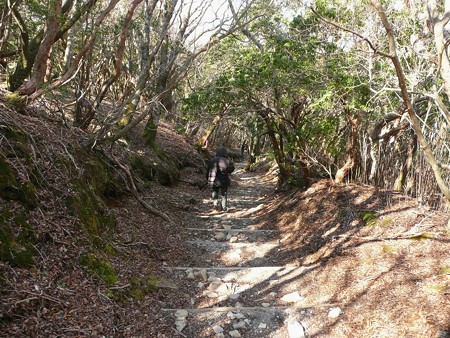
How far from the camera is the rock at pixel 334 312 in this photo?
170 inches

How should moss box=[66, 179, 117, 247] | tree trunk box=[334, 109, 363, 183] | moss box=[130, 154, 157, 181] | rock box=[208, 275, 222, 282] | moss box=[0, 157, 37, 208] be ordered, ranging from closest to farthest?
1. moss box=[0, 157, 37, 208]
2. moss box=[66, 179, 117, 247]
3. rock box=[208, 275, 222, 282]
4. tree trunk box=[334, 109, 363, 183]
5. moss box=[130, 154, 157, 181]

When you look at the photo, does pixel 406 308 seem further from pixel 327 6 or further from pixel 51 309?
pixel 327 6

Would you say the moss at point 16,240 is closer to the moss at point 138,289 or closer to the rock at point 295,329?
the moss at point 138,289

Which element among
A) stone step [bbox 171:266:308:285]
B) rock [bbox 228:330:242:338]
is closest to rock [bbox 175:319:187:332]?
rock [bbox 228:330:242:338]

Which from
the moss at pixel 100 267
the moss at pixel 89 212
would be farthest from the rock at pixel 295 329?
the moss at pixel 89 212

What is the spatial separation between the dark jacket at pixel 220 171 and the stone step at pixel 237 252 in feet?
10.1

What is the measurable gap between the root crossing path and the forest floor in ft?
0.07

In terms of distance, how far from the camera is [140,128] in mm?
13727

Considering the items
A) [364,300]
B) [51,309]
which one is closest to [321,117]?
[364,300]

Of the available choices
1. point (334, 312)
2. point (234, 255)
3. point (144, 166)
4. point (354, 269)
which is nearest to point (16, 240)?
point (334, 312)

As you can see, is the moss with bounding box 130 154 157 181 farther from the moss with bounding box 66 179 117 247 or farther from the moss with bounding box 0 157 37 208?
the moss with bounding box 0 157 37 208

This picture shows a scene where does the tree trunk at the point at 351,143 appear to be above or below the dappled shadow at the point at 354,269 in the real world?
above

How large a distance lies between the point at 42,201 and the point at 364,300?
4.36m

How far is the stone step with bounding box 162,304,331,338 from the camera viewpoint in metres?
4.06
